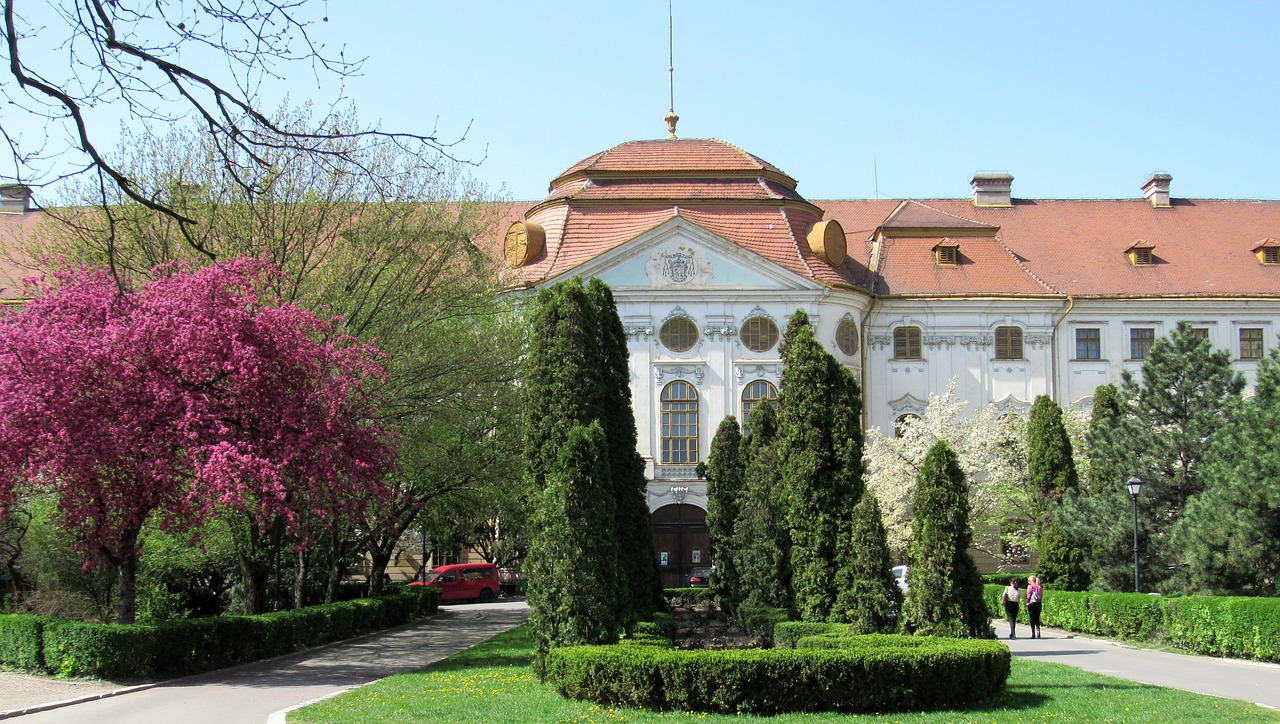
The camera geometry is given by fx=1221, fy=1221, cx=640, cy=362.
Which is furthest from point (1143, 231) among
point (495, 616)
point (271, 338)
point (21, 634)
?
point (21, 634)

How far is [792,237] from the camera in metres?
44.4

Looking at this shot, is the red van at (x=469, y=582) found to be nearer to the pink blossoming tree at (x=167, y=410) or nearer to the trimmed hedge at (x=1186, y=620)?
the trimmed hedge at (x=1186, y=620)

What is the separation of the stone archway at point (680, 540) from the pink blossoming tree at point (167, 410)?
22654 millimetres

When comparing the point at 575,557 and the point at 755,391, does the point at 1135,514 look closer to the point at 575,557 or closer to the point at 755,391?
the point at 575,557

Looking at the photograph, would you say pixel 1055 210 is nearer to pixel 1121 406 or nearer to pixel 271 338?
pixel 1121 406

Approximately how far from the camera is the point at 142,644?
1819cm

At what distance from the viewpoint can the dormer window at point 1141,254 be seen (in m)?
48.2

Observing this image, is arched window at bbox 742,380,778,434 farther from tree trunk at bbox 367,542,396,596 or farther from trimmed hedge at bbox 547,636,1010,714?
trimmed hedge at bbox 547,636,1010,714

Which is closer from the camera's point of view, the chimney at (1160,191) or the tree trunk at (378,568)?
the tree trunk at (378,568)

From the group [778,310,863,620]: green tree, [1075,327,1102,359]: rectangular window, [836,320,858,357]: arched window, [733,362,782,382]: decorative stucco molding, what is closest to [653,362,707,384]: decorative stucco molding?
[733,362,782,382]: decorative stucco molding

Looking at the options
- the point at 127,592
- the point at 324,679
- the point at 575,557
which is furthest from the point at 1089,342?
the point at 127,592

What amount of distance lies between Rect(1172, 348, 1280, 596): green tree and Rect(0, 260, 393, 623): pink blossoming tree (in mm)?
15359

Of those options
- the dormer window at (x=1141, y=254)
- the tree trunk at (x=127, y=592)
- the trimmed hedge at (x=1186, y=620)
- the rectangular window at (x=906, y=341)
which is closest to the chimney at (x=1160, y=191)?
the dormer window at (x=1141, y=254)

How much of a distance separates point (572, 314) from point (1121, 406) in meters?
14.3
